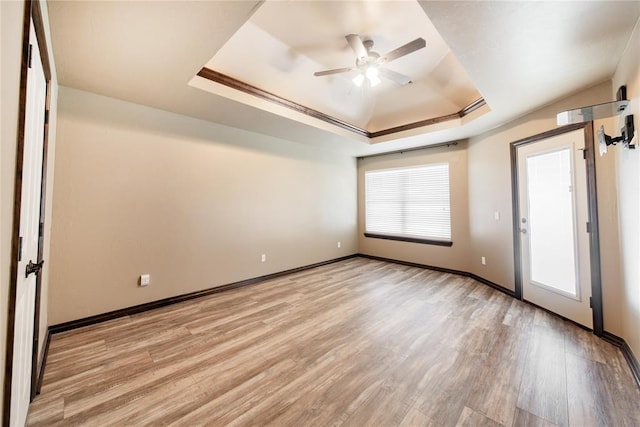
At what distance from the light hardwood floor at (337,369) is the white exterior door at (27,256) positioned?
407mm

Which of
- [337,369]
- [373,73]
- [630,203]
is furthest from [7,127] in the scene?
[630,203]

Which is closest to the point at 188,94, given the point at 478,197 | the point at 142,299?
the point at 142,299

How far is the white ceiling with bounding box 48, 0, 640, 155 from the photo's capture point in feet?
5.24

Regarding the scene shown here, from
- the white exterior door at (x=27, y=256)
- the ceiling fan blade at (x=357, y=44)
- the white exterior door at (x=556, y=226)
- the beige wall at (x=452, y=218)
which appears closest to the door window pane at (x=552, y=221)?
the white exterior door at (x=556, y=226)

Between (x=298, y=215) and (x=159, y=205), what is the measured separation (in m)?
2.30

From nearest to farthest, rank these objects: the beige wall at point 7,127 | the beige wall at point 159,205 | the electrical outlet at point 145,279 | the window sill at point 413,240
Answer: the beige wall at point 7,127
the beige wall at point 159,205
the electrical outlet at point 145,279
the window sill at point 413,240

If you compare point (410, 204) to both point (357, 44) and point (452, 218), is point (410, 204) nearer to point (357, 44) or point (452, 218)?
point (452, 218)

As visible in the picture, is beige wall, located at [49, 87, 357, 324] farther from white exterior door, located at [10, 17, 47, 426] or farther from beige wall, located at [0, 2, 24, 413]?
beige wall, located at [0, 2, 24, 413]

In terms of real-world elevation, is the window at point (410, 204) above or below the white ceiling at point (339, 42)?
below

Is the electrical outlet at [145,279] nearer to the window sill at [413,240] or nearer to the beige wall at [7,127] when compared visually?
the beige wall at [7,127]

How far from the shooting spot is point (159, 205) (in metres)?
3.11

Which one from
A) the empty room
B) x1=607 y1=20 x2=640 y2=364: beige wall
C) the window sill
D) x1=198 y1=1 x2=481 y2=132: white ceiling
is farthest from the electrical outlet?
x1=607 y1=20 x2=640 y2=364: beige wall

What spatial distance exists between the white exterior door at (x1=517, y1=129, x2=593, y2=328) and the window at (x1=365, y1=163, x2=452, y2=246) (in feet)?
4.97

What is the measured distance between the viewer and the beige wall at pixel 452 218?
14.8ft
